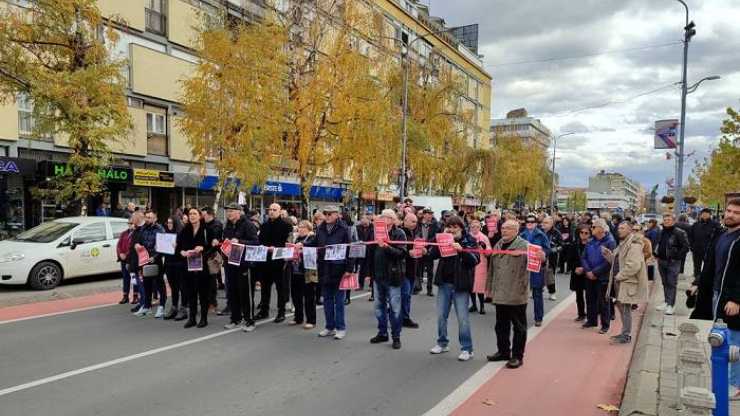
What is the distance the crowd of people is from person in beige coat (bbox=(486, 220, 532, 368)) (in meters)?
0.01

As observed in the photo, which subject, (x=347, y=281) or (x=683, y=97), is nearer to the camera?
(x=347, y=281)

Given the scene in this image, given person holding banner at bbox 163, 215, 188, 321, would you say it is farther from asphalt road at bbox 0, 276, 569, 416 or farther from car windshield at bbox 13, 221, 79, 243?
car windshield at bbox 13, 221, 79, 243

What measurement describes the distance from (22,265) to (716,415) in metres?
12.0

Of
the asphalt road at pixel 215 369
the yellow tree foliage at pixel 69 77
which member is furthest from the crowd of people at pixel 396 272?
the yellow tree foliage at pixel 69 77

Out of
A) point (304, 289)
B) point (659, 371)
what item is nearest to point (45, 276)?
point (304, 289)

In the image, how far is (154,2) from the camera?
22906 millimetres

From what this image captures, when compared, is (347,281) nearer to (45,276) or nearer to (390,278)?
(390,278)

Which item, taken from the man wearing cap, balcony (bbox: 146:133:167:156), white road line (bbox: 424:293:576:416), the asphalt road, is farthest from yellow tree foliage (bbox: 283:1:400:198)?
white road line (bbox: 424:293:576:416)

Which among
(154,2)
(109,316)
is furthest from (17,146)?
(109,316)

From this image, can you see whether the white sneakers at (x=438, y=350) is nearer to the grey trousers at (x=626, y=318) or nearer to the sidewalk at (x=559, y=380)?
the sidewalk at (x=559, y=380)

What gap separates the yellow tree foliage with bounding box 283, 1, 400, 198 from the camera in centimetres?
1822

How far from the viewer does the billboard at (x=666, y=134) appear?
20.8 m

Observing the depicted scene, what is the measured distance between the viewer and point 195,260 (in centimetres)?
808

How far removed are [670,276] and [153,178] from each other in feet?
62.0
